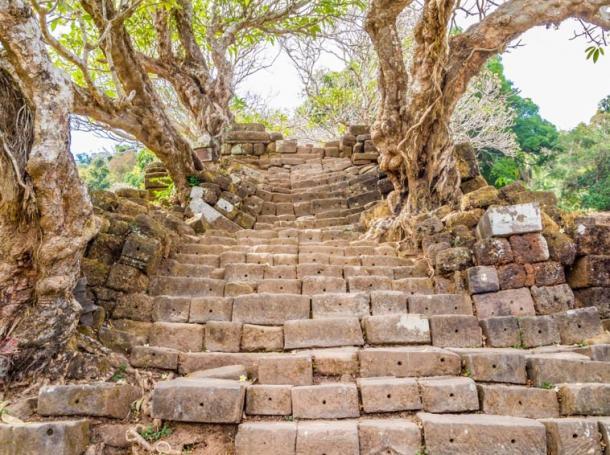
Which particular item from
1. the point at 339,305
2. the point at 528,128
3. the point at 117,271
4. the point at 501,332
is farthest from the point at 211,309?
the point at 528,128

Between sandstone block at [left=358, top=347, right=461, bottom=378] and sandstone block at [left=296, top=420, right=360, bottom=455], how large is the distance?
67 centimetres

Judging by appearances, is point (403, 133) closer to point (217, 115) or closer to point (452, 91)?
point (452, 91)

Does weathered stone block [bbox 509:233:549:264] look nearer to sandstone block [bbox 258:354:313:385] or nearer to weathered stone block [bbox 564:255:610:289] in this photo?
weathered stone block [bbox 564:255:610:289]

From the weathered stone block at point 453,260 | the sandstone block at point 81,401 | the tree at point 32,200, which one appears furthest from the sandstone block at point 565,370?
the tree at point 32,200

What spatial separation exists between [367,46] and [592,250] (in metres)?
11.7

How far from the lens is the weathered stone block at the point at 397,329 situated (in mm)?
3621

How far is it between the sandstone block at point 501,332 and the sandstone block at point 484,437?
3.59ft

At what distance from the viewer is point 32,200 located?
10.1 feet

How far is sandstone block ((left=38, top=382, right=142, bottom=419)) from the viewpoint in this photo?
2.74 m

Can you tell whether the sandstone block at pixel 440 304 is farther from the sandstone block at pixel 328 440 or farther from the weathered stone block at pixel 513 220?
the sandstone block at pixel 328 440

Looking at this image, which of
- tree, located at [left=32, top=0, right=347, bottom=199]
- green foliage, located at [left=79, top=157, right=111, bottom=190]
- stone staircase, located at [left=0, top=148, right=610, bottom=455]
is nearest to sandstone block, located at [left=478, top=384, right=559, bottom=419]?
stone staircase, located at [left=0, top=148, right=610, bottom=455]

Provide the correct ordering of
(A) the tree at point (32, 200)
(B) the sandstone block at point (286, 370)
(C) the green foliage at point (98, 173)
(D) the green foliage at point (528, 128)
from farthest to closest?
(C) the green foliage at point (98, 173), (D) the green foliage at point (528, 128), (B) the sandstone block at point (286, 370), (A) the tree at point (32, 200)

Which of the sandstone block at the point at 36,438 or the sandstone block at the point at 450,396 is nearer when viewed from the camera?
the sandstone block at the point at 36,438

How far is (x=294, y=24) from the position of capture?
1010 cm
